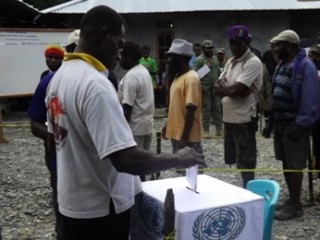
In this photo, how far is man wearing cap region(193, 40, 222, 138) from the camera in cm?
945

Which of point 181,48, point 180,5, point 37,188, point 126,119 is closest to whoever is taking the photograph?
point 126,119

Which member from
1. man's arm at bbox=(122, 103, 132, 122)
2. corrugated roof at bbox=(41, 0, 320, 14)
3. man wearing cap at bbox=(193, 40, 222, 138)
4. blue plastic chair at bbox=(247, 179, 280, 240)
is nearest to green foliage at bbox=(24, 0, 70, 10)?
corrugated roof at bbox=(41, 0, 320, 14)

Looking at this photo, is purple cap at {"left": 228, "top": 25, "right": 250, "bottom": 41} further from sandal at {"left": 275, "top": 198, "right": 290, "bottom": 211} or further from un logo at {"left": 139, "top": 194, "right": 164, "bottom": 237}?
un logo at {"left": 139, "top": 194, "right": 164, "bottom": 237}

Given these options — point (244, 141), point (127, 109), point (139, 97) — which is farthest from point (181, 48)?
point (244, 141)

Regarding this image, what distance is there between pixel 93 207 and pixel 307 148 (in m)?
3.06

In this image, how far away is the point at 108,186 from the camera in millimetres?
2133

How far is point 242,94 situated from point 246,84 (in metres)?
0.12

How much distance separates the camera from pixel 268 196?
10.1 feet

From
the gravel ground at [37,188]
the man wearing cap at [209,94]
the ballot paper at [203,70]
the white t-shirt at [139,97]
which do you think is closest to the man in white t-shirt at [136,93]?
the white t-shirt at [139,97]

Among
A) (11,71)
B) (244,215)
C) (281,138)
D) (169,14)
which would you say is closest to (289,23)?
(169,14)

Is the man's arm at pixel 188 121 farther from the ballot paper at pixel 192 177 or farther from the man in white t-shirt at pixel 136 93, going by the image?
the ballot paper at pixel 192 177

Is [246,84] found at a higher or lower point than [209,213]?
higher

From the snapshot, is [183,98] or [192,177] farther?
[183,98]

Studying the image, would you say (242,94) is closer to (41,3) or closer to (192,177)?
(192,177)
